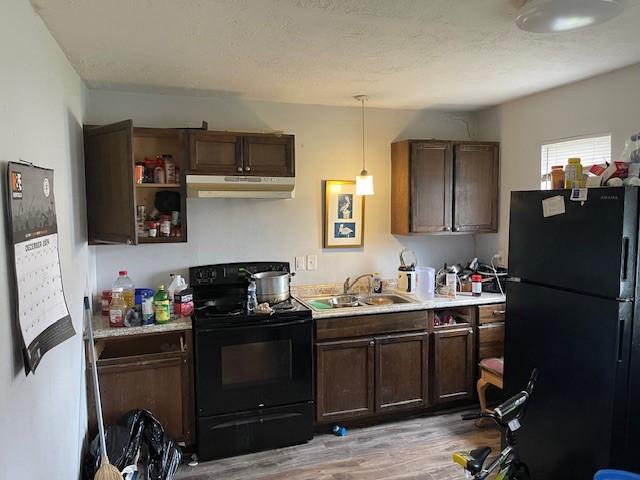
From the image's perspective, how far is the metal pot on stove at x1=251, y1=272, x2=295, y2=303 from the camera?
3279 mm

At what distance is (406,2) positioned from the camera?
72.4 inches

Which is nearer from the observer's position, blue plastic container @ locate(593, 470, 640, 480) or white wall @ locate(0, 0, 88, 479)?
white wall @ locate(0, 0, 88, 479)

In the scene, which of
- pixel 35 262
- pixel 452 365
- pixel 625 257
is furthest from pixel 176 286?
pixel 625 257

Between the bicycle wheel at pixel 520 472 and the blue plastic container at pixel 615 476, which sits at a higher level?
the blue plastic container at pixel 615 476

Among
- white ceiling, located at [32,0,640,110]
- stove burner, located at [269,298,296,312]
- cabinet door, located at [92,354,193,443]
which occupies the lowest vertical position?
cabinet door, located at [92,354,193,443]

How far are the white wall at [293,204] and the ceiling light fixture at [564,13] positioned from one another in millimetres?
1985

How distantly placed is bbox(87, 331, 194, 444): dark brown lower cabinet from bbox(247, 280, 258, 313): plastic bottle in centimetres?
43

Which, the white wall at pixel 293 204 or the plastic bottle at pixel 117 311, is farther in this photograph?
the white wall at pixel 293 204

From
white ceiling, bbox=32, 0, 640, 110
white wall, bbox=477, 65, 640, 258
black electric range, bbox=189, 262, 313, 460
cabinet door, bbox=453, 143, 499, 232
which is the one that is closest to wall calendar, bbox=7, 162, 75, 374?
white ceiling, bbox=32, 0, 640, 110

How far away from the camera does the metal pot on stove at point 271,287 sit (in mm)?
3279

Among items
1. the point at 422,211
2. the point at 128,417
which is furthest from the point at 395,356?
the point at 128,417

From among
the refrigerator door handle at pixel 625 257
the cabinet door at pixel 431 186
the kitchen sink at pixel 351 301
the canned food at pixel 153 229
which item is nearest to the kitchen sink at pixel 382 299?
the kitchen sink at pixel 351 301

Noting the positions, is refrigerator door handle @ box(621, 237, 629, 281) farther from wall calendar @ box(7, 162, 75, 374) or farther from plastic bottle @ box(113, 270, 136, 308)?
plastic bottle @ box(113, 270, 136, 308)

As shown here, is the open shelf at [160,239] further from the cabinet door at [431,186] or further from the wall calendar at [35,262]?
the cabinet door at [431,186]
